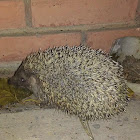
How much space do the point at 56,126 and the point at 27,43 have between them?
40.7 inches

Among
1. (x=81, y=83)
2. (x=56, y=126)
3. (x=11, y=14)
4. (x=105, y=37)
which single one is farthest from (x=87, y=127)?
(x=11, y=14)

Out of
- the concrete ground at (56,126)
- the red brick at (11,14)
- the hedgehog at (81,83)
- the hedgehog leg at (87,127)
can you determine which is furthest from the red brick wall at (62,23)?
the hedgehog leg at (87,127)

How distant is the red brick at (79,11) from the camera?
8.13 ft

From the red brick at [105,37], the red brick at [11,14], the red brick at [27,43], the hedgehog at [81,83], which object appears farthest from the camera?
the red brick at [105,37]

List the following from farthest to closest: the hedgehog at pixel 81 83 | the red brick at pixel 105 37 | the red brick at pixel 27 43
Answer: the red brick at pixel 105 37 → the red brick at pixel 27 43 → the hedgehog at pixel 81 83

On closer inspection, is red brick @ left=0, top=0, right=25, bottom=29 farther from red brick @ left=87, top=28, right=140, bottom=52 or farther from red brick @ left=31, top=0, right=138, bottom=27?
red brick @ left=87, top=28, right=140, bottom=52

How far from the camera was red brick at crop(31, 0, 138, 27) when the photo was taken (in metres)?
2.48

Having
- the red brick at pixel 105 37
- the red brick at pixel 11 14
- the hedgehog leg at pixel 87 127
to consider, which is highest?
the red brick at pixel 11 14

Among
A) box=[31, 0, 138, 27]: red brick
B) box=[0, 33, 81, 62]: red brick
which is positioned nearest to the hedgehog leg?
box=[0, 33, 81, 62]: red brick

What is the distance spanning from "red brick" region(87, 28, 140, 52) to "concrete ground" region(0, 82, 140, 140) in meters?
0.86

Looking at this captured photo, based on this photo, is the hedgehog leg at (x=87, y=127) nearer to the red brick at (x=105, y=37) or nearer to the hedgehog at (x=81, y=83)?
the hedgehog at (x=81, y=83)

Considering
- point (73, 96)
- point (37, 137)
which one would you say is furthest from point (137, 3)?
point (37, 137)

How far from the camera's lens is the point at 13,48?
2.68m

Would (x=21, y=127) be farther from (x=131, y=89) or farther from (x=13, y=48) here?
(x=131, y=89)
